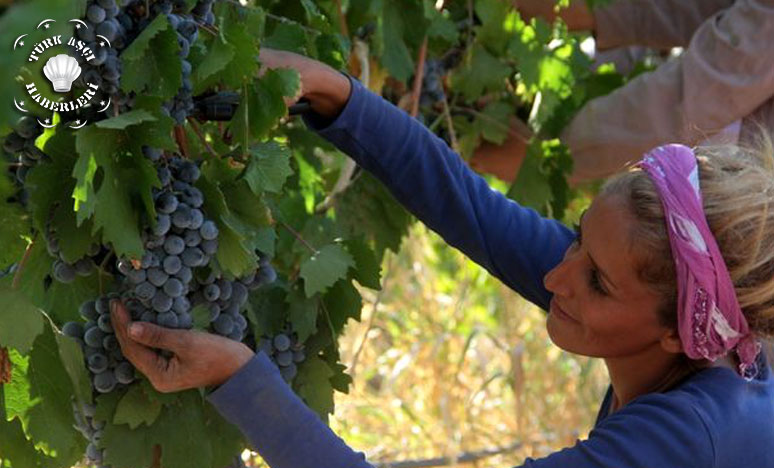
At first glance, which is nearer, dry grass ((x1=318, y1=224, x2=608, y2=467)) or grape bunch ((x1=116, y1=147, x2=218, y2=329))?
grape bunch ((x1=116, y1=147, x2=218, y2=329))

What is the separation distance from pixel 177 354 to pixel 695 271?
1.87ft

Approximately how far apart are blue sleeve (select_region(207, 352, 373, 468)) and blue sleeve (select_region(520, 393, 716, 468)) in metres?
0.21

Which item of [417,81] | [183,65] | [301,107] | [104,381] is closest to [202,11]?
[183,65]

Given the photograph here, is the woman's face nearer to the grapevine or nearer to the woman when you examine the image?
the woman

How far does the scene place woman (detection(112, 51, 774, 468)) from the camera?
1430 millimetres

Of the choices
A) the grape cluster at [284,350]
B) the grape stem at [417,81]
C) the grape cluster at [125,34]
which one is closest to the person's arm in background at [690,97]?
the grape stem at [417,81]

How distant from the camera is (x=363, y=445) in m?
4.10

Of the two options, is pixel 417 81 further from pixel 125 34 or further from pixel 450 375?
pixel 450 375

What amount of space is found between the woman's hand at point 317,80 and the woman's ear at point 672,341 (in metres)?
0.51

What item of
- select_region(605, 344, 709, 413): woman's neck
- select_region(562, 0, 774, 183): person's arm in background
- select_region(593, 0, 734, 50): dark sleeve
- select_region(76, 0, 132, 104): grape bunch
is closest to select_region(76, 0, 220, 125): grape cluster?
select_region(76, 0, 132, 104): grape bunch

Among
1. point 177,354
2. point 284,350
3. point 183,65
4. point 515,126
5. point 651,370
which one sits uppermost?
point 183,65

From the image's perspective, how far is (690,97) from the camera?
2.37 metres

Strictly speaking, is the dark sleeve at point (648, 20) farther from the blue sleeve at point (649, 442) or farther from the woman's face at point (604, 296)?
the blue sleeve at point (649, 442)

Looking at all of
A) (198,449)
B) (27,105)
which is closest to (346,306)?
(198,449)
